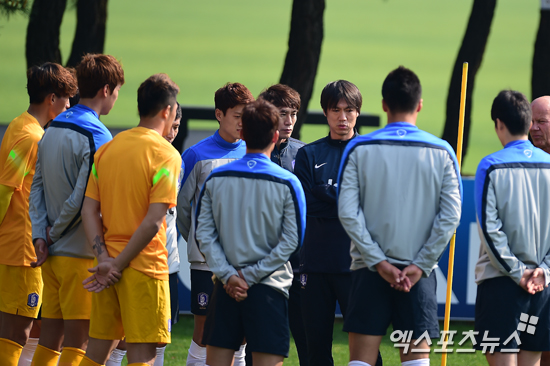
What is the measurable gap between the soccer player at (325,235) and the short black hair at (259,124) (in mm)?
740

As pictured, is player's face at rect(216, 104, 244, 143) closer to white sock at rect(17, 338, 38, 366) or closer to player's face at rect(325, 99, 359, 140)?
player's face at rect(325, 99, 359, 140)

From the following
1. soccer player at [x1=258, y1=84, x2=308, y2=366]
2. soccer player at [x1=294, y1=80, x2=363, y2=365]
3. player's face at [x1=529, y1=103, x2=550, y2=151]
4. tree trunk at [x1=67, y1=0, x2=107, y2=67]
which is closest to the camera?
soccer player at [x1=294, y1=80, x2=363, y2=365]

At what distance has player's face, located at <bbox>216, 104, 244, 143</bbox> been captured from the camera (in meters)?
3.79

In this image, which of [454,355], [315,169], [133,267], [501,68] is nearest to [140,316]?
[133,267]

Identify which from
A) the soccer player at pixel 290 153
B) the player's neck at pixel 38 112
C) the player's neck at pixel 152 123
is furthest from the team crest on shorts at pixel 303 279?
the player's neck at pixel 38 112

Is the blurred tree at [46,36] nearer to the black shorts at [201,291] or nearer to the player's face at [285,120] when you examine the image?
the player's face at [285,120]

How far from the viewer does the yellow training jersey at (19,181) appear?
3525mm

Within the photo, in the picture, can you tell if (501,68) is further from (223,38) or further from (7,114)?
(7,114)

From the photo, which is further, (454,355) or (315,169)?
(454,355)

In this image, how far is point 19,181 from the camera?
3555mm

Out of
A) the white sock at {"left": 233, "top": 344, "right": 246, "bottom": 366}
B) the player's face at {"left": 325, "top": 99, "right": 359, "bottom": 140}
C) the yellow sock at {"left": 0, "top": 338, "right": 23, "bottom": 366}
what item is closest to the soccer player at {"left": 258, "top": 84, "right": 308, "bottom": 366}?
the player's face at {"left": 325, "top": 99, "right": 359, "bottom": 140}

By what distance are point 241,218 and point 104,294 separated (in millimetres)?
710

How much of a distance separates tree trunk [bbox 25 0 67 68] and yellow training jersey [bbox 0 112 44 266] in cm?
436

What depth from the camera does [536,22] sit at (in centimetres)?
868
